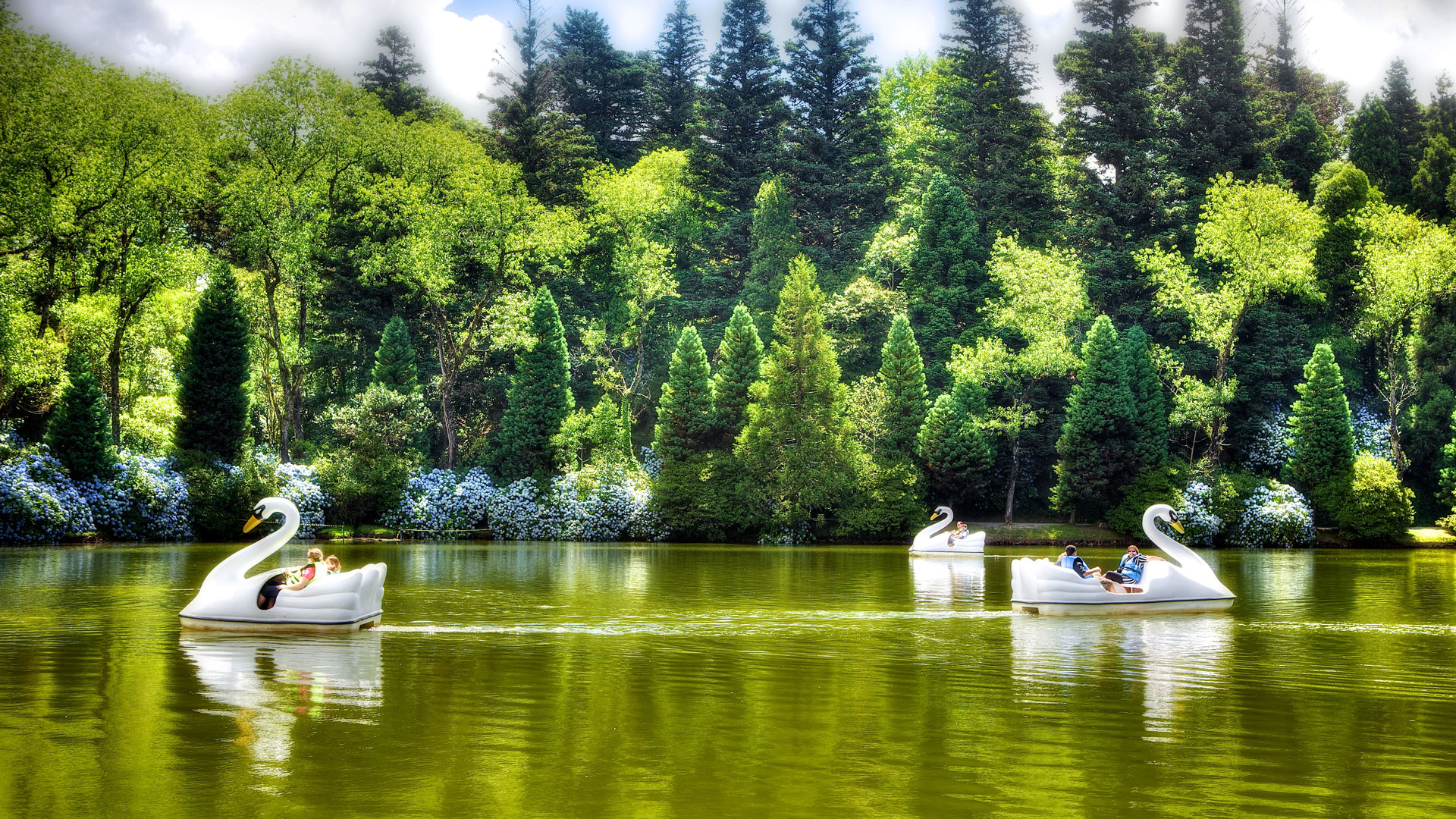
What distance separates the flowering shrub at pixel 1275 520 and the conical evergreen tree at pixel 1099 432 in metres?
4.50

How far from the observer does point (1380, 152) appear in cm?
5644

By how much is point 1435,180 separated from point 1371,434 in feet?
44.9

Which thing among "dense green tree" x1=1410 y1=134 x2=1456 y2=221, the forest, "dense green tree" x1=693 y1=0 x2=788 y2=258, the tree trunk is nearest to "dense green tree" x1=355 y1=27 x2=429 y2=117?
the forest

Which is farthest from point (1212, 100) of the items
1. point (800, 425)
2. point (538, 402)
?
point (538, 402)

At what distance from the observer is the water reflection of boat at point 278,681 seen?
945 cm

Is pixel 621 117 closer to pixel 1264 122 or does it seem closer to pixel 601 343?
pixel 601 343

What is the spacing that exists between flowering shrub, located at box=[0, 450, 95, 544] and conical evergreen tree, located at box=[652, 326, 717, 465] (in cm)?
2093

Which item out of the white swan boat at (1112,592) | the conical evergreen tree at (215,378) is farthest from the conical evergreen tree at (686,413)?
the white swan boat at (1112,592)

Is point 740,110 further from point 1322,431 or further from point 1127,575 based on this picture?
point 1127,575

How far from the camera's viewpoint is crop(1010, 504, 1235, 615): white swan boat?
1839 cm

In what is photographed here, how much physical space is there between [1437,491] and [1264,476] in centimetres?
739

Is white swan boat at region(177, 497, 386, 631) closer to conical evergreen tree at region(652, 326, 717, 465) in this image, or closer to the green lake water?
the green lake water

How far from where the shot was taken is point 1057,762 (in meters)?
8.73

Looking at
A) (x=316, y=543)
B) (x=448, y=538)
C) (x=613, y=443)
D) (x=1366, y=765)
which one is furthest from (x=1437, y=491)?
(x=1366, y=765)
